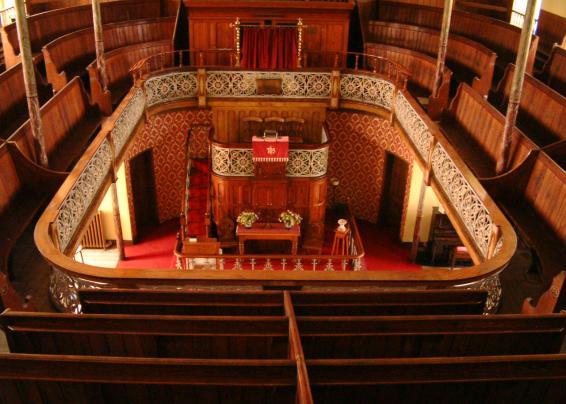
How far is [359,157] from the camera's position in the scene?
554 inches

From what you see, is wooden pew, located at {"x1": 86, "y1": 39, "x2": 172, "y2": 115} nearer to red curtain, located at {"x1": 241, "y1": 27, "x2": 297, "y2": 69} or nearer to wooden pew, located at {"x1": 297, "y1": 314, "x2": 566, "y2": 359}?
red curtain, located at {"x1": 241, "y1": 27, "x2": 297, "y2": 69}

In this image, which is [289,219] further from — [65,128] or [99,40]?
[99,40]

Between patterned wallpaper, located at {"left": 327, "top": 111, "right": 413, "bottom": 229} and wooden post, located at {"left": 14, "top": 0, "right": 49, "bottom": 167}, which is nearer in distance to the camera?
wooden post, located at {"left": 14, "top": 0, "right": 49, "bottom": 167}

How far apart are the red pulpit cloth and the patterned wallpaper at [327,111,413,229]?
198 centimetres

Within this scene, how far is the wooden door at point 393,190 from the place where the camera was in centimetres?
1370

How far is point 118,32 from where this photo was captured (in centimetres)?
1291

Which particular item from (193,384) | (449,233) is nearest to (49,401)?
(193,384)

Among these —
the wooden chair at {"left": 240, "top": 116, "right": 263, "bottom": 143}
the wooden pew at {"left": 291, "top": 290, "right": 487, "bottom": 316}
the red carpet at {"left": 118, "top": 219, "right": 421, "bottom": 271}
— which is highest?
the wooden pew at {"left": 291, "top": 290, "right": 487, "bottom": 316}

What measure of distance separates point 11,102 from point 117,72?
10.00 ft

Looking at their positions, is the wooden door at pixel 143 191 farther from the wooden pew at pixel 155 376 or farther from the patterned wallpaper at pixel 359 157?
the wooden pew at pixel 155 376

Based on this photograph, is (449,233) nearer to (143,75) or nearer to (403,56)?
(403,56)

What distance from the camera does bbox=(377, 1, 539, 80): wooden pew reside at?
1200 cm

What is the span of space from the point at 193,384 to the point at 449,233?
9758mm

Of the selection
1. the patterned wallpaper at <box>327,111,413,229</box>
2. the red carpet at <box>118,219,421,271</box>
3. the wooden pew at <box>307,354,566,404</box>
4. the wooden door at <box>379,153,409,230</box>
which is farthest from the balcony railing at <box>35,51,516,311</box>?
the wooden door at <box>379,153,409,230</box>
